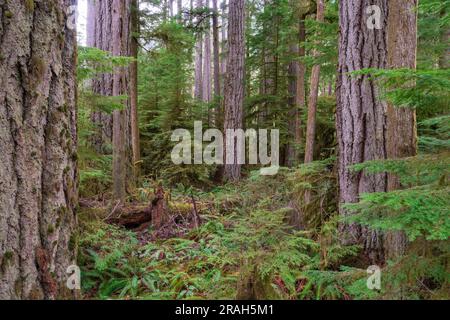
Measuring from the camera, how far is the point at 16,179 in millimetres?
1837

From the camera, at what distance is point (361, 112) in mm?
3803

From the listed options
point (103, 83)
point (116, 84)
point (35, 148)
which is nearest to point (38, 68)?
point (35, 148)

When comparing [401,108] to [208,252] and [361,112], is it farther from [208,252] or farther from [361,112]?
[208,252]

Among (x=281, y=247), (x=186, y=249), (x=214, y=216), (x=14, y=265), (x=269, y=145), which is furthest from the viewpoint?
(x=269, y=145)

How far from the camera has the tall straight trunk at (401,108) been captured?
9.74ft

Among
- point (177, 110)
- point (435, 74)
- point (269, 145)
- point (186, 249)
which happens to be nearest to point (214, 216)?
point (186, 249)

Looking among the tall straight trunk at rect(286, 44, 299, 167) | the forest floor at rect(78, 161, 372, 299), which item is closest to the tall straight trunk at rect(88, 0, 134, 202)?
the forest floor at rect(78, 161, 372, 299)

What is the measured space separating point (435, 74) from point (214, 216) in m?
4.55

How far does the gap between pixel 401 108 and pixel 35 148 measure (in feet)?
9.92

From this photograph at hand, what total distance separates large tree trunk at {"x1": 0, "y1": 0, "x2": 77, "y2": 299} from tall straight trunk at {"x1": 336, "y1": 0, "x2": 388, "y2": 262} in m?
3.05

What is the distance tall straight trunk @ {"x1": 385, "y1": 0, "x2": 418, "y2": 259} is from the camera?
2.97m

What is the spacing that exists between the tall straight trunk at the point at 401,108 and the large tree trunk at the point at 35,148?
278 cm

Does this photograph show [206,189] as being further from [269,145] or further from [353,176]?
[353,176]

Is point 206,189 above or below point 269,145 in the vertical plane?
below
